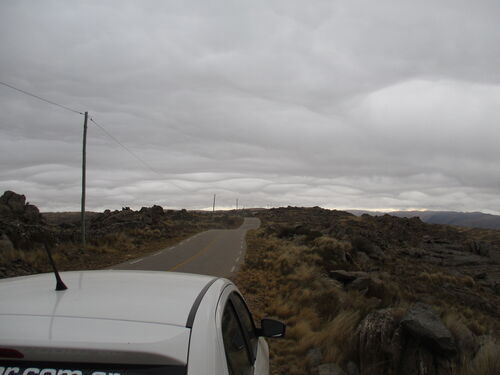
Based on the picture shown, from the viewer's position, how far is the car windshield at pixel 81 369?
1.73 m

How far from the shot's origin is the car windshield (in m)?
1.73

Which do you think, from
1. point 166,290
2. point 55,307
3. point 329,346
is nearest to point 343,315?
point 329,346

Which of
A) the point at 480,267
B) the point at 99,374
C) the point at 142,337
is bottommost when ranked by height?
the point at 480,267

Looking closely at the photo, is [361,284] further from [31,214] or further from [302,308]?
[31,214]

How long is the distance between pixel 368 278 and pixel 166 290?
1225 centimetres

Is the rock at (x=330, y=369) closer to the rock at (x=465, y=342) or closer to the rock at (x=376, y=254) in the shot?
the rock at (x=465, y=342)

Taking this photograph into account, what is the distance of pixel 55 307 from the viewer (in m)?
2.14

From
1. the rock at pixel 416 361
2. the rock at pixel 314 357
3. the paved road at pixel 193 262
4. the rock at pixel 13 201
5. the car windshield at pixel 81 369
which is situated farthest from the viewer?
the rock at pixel 13 201

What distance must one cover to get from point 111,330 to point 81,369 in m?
0.21

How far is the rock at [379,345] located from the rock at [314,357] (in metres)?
0.73

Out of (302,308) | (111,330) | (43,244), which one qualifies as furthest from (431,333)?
(43,244)

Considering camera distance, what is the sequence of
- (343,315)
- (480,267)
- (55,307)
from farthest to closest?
(480,267)
(343,315)
(55,307)

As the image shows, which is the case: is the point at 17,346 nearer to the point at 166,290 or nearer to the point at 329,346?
the point at 166,290

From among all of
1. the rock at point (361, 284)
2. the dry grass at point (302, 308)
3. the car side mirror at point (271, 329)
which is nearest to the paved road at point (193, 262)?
the dry grass at point (302, 308)
